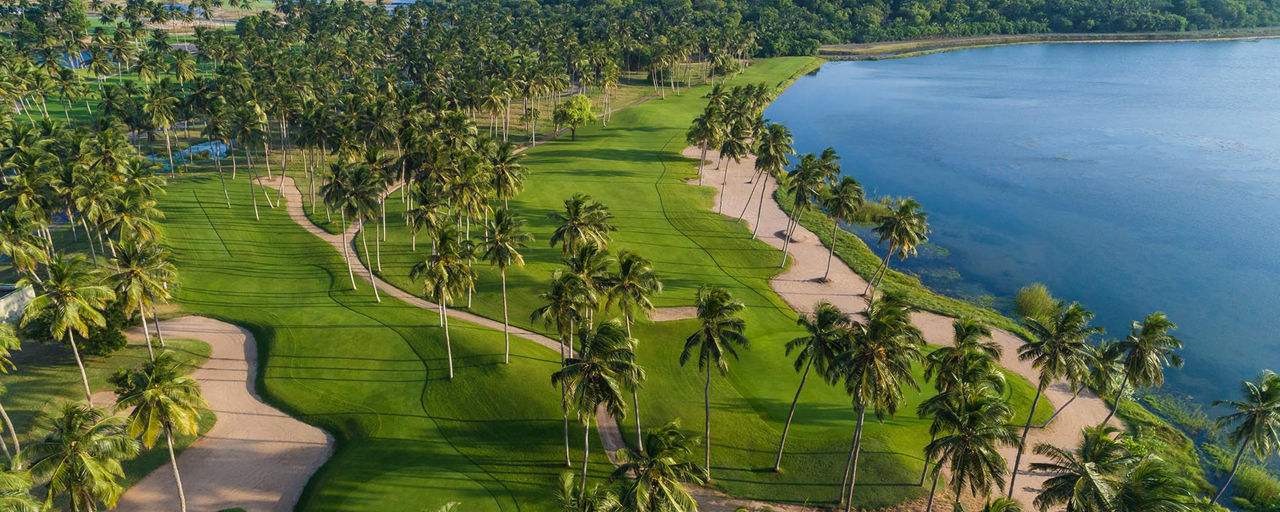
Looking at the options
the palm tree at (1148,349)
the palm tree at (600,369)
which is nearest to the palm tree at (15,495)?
the palm tree at (600,369)

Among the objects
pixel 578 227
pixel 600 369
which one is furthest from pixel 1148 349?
pixel 578 227

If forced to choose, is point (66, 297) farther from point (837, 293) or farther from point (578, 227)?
point (837, 293)

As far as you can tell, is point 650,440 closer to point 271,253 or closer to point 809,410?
point 809,410

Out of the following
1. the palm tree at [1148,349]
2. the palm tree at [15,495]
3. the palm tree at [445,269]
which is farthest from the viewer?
the palm tree at [445,269]

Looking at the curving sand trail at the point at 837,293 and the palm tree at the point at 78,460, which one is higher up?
the palm tree at the point at 78,460

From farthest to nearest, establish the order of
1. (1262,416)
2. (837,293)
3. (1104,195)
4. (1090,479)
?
(1104,195) < (837,293) < (1262,416) < (1090,479)

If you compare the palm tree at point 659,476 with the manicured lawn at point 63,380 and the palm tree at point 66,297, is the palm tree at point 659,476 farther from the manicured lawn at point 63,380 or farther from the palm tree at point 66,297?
the palm tree at point 66,297
